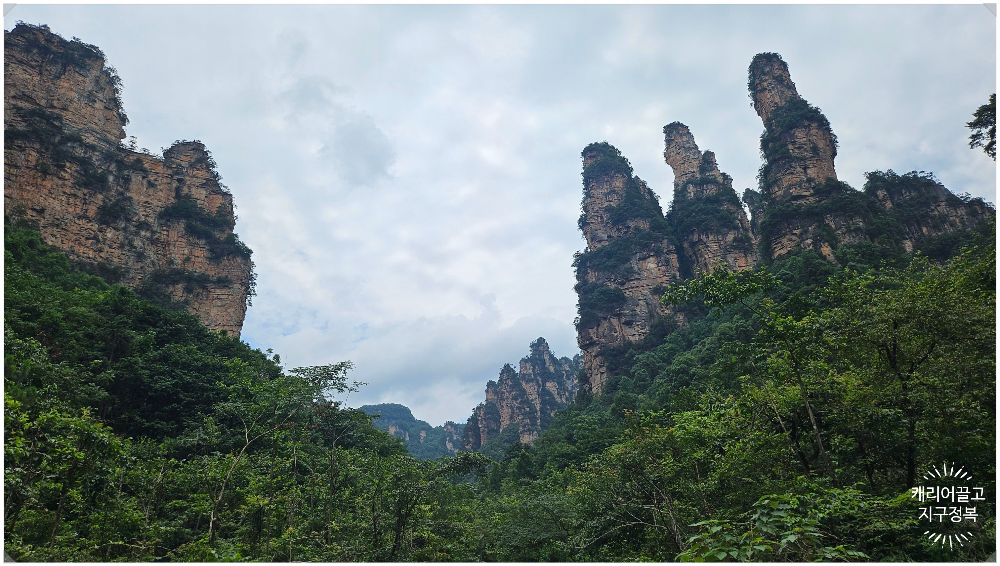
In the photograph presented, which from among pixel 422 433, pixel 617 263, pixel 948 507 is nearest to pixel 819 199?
pixel 617 263

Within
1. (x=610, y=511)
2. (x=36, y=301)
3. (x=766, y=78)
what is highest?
(x=766, y=78)

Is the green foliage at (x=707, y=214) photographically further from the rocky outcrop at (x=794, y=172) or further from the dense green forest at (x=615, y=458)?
the dense green forest at (x=615, y=458)

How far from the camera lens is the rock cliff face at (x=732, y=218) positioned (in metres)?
35.6

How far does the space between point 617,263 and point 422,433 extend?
80.2m

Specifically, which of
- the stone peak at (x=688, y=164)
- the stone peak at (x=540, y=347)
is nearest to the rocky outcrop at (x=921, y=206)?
the stone peak at (x=688, y=164)

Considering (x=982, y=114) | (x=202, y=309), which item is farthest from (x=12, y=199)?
(x=982, y=114)

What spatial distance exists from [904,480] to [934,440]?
1.49 meters

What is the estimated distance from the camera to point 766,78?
4531cm

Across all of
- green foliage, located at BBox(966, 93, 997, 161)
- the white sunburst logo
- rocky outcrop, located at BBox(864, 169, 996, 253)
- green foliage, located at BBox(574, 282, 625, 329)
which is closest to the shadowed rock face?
rocky outcrop, located at BBox(864, 169, 996, 253)

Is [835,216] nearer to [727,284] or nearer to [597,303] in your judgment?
[597,303]

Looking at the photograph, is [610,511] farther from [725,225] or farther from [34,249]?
[725,225]

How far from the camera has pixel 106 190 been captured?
33.4 meters

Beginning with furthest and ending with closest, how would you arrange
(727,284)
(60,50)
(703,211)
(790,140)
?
(703,211), (790,140), (60,50), (727,284)

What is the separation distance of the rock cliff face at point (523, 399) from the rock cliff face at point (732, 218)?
950 inches
